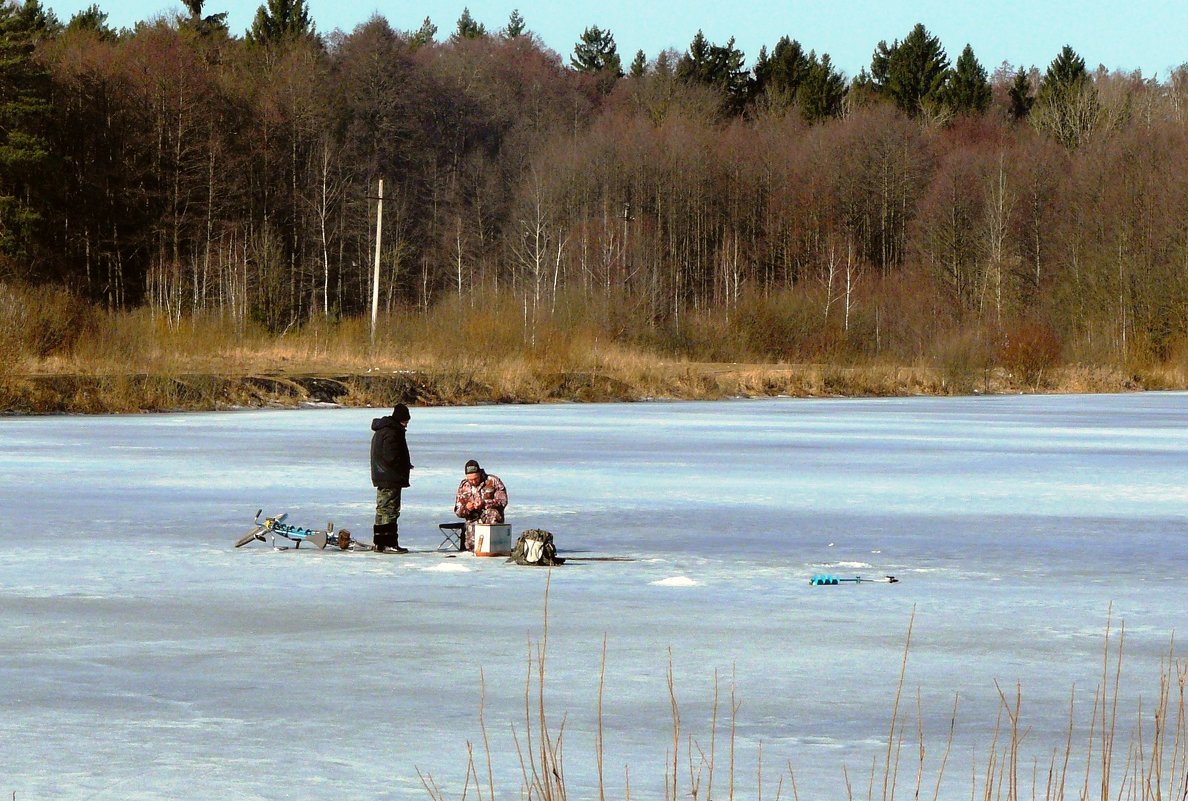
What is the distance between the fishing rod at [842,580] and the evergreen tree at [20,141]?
47.2 m

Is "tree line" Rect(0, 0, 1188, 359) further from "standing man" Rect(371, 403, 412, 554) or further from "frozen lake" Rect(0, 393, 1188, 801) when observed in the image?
"standing man" Rect(371, 403, 412, 554)

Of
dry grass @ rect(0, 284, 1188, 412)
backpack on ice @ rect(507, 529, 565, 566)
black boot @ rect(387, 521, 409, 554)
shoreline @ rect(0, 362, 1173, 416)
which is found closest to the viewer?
backpack on ice @ rect(507, 529, 565, 566)

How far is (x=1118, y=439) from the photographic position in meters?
25.0

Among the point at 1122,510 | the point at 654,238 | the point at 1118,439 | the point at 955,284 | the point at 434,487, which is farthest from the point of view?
the point at 654,238

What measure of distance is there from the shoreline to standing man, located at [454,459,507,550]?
67.4 feet

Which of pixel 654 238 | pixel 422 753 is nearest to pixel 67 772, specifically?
pixel 422 753

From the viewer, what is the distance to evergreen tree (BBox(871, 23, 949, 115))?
86.8 meters

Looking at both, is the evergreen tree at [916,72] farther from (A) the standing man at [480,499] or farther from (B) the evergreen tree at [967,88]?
(A) the standing man at [480,499]

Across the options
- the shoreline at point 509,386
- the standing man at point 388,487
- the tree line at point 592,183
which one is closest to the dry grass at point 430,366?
the shoreline at point 509,386

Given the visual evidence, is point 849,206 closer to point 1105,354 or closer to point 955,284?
point 955,284

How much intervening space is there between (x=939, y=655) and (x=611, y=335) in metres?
39.8

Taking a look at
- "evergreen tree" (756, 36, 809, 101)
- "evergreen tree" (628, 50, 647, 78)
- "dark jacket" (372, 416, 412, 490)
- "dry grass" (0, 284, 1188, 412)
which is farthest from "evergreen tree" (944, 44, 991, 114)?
"dark jacket" (372, 416, 412, 490)

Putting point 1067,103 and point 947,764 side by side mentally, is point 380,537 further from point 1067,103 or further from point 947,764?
point 1067,103

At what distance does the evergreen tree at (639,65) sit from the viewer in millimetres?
101562
